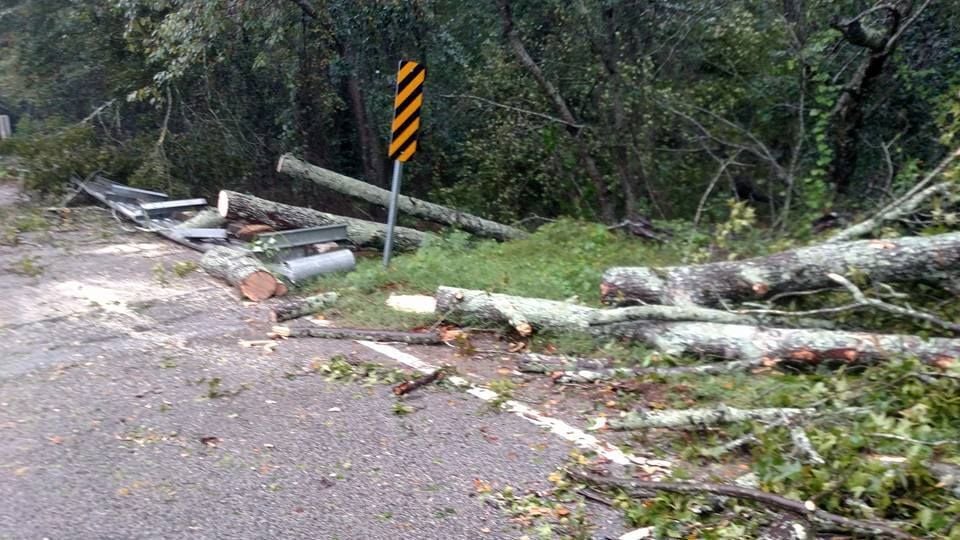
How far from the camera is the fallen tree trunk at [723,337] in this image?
5637 millimetres

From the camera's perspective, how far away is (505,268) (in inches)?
372

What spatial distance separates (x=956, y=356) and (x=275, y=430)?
4.30 m

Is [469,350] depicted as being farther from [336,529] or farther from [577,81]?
[577,81]

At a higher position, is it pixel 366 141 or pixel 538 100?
pixel 538 100

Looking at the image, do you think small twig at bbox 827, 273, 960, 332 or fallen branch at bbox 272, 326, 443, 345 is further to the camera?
fallen branch at bbox 272, 326, 443, 345

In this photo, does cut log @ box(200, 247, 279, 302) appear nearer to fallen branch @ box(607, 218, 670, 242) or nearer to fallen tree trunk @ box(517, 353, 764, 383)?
fallen tree trunk @ box(517, 353, 764, 383)

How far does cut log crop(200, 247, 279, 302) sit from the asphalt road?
2.64 ft

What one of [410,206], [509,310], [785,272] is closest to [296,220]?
[410,206]

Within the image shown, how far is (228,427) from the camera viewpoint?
17.6 ft

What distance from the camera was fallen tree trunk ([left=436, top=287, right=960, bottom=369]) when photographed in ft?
18.5

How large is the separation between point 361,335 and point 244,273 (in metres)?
2.02

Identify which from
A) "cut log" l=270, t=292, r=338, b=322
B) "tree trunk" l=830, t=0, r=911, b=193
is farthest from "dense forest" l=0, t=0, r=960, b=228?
"cut log" l=270, t=292, r=338, b=322

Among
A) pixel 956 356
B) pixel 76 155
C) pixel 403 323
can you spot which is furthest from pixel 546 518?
pixel 76 155

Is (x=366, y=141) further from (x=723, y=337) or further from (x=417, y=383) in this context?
(x=723, y=337)
